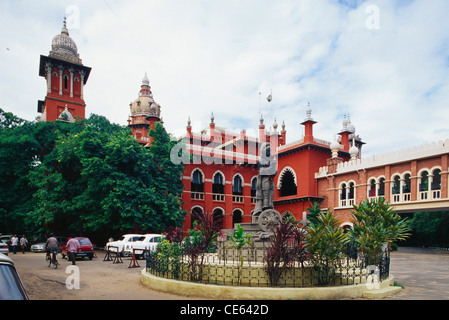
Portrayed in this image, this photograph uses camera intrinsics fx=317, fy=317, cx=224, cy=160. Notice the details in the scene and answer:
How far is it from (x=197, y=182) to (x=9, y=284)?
87.1 feet

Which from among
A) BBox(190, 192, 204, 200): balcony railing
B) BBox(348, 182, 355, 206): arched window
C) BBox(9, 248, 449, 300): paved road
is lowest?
BBox(9, 248, 449, 300): paved road

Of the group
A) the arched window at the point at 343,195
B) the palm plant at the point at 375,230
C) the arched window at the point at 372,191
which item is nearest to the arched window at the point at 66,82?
the arched window at the point at 343,195

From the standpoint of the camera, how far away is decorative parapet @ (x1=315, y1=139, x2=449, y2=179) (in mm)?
20484

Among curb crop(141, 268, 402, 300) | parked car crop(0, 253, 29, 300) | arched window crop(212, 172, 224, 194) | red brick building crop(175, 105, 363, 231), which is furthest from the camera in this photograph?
arched window crop(212, 172, 224, 194)

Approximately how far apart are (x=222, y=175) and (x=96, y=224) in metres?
13.7

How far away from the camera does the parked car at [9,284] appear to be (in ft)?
10.9

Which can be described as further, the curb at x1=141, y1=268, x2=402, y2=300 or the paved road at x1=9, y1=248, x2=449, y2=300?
the paved road at x1=9, y1=248, x2=449, y2=300

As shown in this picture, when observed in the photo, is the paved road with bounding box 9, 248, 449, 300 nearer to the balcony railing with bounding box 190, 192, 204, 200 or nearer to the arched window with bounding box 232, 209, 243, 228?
the balcony railing with bounding box 190, 192, 204, 200

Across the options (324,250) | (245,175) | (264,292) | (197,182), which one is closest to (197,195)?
(197,182)

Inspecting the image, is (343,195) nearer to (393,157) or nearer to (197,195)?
(393,157)

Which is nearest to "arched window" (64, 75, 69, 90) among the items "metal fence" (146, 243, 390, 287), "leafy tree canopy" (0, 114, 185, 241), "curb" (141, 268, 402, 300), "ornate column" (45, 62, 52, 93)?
"ornate column" (45, 62, 52, 93)

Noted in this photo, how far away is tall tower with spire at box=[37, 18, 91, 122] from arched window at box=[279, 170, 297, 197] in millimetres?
22844
